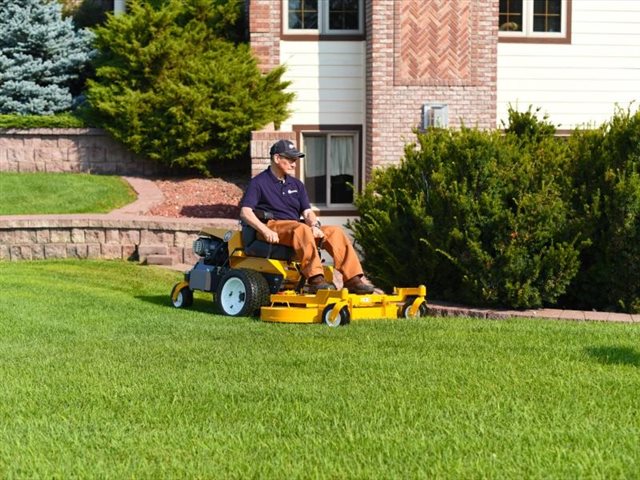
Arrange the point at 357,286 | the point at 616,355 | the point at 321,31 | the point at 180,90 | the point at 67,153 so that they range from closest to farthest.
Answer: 1. the point at 616,355
2. the point at 357,286
3. the point at 180,90
4. the point at 321,31
5. the point at 67,153

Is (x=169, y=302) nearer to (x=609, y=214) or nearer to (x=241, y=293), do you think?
(x=241, y=293)

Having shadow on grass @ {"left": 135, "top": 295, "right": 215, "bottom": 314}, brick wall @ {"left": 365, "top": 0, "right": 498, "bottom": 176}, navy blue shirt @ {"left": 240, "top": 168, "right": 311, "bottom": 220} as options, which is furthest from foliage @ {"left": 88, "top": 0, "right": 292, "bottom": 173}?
navy blue shirt @ {"left": 240, "top": 168, "right": 311, "bottom": 220}

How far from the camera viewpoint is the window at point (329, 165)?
1867cm

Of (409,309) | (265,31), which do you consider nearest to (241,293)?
(409,309)

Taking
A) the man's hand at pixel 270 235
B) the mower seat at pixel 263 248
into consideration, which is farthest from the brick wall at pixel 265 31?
the man's hand at pixel 270 235

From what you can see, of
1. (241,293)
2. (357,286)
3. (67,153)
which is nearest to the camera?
(357,286)

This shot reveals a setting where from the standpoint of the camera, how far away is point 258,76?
58.9 feet

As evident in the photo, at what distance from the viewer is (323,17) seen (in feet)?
60.2

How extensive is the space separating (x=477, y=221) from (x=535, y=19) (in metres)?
10.3

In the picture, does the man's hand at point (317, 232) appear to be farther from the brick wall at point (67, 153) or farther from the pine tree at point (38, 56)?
the pine tree at point (38, 56)

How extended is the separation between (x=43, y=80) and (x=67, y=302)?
10.2 metres

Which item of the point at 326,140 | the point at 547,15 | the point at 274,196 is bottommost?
the point at 274,196

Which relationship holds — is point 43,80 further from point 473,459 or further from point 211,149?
point 473,459

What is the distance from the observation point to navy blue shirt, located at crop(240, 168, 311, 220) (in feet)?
32.8
